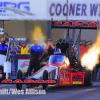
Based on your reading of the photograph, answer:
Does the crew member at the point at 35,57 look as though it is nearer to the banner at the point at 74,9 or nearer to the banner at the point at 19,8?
the banner at the point at 74,9

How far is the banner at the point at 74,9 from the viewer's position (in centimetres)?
2573

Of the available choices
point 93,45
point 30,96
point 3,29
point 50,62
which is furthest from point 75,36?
point 3,29

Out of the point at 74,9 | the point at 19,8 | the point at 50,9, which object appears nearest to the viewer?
the point at 74,9

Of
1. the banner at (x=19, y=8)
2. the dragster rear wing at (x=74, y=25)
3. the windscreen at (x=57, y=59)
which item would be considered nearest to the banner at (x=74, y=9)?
the banner at (x=19, y=8)

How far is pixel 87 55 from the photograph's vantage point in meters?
13.1

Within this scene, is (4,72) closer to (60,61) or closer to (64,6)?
(60,61)

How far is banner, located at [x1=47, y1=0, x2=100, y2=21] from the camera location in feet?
84.4

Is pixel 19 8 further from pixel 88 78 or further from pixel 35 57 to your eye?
pixel 88 78

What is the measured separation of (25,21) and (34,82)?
16.5 meters

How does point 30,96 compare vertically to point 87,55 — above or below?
below

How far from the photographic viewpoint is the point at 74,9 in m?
25.9

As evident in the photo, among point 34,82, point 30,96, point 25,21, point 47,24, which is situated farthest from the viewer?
point 25,21

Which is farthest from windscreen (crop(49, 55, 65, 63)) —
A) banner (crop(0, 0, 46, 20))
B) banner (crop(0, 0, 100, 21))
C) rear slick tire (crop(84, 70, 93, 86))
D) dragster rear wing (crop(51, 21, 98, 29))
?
banner (crop(0, 0, 46, 20))

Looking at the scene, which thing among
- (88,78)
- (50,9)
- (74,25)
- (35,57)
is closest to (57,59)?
(88,78)
